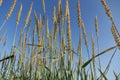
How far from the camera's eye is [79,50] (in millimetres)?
2182

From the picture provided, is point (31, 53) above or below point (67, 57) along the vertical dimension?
above

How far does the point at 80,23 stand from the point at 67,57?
1.17 feet

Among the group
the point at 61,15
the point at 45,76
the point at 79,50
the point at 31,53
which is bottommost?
the point at 45,76

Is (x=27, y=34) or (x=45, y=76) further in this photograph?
(x=27, y=34)

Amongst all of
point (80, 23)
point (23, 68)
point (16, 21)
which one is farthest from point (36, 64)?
point (80, 23)

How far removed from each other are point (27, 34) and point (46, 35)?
56 cm

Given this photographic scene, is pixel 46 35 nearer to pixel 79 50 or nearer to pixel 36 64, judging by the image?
pixel 36 64

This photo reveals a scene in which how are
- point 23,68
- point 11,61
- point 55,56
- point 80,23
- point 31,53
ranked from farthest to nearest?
point 31,53, point 23,68, point 11,61, point 55,56, point 80,23

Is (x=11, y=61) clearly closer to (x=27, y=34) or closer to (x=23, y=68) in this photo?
(x=23, y=68)

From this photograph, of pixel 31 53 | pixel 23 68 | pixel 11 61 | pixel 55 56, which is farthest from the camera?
pixel 31 53

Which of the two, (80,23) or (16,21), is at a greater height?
(16,21)

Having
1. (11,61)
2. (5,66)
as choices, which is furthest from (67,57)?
(5,66)

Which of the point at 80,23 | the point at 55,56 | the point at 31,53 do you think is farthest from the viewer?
the point at 31,53

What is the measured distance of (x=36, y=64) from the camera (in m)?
2.83
